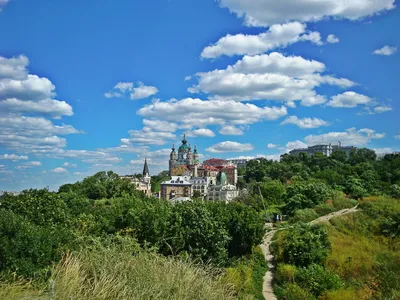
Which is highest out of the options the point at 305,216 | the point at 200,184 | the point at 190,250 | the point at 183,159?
the point at 183,159

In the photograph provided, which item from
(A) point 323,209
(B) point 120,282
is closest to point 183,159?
(A) point 323,209

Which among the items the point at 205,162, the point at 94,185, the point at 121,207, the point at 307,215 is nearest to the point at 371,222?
the point at 307,215

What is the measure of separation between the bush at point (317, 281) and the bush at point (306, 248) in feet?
7.14

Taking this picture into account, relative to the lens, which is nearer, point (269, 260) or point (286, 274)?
point (286, 274)

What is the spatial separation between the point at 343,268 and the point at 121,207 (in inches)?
417

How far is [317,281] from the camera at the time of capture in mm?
12469

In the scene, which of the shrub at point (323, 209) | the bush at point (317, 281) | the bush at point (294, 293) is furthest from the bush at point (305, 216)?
the bush at point (294, 293)

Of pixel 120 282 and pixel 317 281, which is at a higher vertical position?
pixel 120 282

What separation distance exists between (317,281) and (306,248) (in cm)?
337

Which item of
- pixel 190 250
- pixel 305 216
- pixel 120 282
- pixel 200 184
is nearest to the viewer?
pixel 120 282

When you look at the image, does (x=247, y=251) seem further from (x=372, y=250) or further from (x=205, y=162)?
(x=205, y=162)

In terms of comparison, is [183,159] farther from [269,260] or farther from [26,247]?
[26,247]

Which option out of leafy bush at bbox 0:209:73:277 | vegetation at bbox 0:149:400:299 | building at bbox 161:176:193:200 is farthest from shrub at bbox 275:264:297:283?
building at bbox 161:176:193:200

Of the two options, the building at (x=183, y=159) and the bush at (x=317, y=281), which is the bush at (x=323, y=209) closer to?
the bush at (x=317, y=281)
